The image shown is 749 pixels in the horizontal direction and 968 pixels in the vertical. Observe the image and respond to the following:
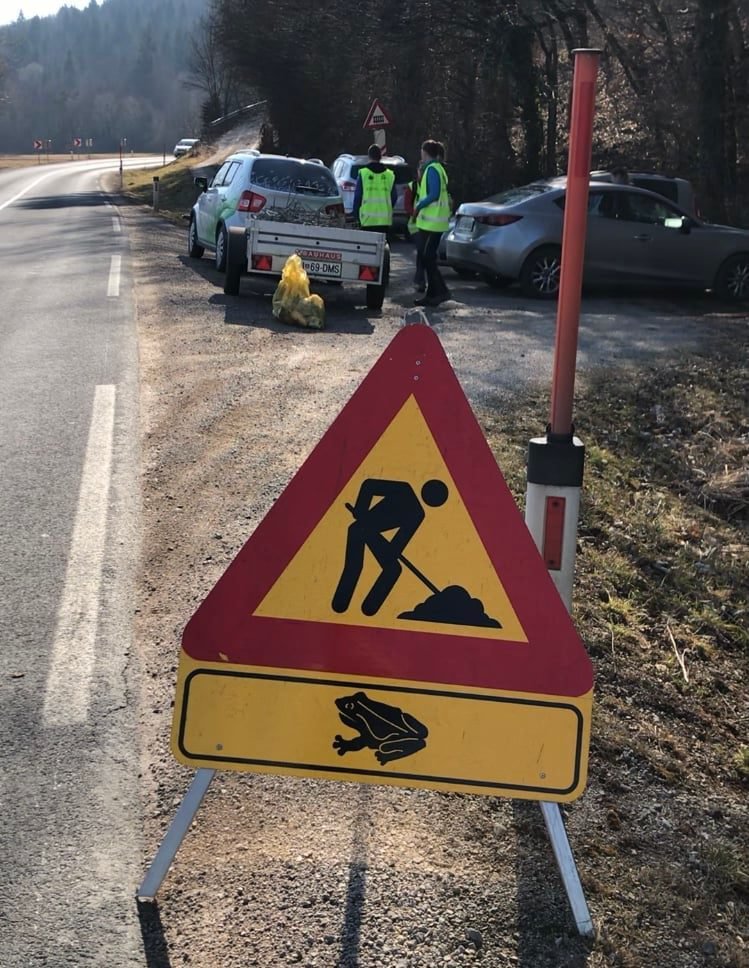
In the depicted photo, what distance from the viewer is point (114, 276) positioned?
55.4ft

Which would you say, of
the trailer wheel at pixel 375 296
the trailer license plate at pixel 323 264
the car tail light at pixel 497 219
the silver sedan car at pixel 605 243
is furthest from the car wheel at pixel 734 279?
the trailer license plate at pixel 323 264

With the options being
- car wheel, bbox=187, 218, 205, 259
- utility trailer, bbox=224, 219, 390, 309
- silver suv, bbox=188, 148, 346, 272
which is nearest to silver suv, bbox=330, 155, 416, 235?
car wheel, bbox=187, 218, 205, 259

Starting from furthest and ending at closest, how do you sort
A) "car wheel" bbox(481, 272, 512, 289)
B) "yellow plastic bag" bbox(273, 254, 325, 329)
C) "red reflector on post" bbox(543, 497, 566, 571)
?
"car wheel" bbox(481, 272, 512, 289) → "yellow plastic bag" bbox(273, 254, 325, 329) → "red reflector on post" bbox(543, 497, 566, 571)

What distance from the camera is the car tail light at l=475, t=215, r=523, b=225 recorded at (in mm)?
15828

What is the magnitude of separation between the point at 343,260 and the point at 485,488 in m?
11.4

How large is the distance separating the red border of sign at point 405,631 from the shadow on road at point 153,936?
0.68m

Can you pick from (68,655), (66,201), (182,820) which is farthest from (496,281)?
(66,201)

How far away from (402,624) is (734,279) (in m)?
15.5

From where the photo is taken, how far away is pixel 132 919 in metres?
2.89

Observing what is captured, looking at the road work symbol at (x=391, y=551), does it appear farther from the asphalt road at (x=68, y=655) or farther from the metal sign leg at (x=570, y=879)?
the asphalt road at (x=68, y=655)

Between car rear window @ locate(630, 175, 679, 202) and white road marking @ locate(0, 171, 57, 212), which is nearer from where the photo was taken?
car rear window @ locate(630, 175, 679, 202)

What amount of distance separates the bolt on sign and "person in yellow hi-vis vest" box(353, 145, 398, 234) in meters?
14.1

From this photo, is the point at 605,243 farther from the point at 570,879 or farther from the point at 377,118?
the point at 570,879

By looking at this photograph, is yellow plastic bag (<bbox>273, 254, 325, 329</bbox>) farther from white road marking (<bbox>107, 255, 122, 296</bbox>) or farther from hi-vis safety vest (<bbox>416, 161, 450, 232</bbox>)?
white road marking (<bbox>107, 255, 122, 296</bbox>)
